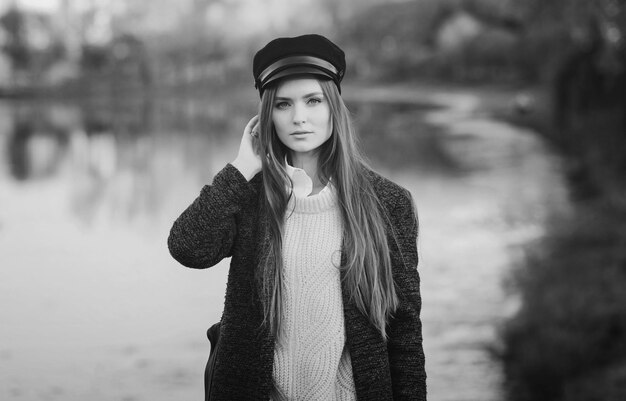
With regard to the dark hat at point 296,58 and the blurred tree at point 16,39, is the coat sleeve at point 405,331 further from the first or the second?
the blurred tree at point 16,39

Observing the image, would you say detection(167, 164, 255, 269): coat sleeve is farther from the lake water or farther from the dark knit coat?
the lake water

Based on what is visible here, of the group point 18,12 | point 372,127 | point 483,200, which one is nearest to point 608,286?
point 483,200

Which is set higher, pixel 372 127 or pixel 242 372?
pixel 372 127

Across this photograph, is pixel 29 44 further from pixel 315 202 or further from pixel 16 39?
pixel 315 202

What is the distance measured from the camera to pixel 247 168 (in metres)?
2.16

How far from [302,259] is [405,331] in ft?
1.09

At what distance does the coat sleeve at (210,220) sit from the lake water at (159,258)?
2.02 ft

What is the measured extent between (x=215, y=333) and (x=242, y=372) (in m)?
0.19

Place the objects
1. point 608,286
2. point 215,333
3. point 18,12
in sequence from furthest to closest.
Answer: point 18,12
point 608,286
point 215,333

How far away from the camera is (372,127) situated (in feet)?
95.9

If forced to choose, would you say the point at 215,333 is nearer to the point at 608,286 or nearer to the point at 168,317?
the point at 608,286

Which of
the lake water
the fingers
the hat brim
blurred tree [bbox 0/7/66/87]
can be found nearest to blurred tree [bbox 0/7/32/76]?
blurred tree [bbox 0/7/66/87]

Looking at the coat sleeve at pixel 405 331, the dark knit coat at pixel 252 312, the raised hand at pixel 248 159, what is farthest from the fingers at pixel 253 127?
the coat sleeve at pixel 405 331

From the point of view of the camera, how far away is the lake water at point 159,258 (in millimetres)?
6195
